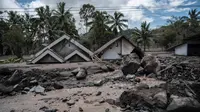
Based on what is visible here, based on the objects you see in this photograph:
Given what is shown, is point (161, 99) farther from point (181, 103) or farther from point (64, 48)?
point (64, 48)

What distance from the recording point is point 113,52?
82.4 ft

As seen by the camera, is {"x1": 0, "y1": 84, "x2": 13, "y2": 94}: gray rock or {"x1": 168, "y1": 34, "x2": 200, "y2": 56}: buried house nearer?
{"x1": 0, "y1": 84, "x2": 13, "y2": 94}: gray rock

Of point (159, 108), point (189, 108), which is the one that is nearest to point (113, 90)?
point (159, 108)

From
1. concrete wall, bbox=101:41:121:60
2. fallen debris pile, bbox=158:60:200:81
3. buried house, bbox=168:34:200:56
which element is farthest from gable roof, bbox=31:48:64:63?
buried house, bbox=168:34:200:56

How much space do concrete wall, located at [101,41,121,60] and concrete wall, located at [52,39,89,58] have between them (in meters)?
4.05

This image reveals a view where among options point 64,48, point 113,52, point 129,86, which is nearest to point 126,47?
point 113,52

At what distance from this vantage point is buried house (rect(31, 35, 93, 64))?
68.6ft

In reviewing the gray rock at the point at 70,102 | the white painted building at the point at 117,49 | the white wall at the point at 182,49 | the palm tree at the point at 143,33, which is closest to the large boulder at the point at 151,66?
the gray rock at the point at 70,102

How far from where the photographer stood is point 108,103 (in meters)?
7.29

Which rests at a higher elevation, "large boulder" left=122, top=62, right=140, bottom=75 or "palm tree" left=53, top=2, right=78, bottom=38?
"palm tree" left=53, top=2, right=78, bottom=38

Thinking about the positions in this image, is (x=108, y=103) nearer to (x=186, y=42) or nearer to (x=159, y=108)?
(x=159, y=108)

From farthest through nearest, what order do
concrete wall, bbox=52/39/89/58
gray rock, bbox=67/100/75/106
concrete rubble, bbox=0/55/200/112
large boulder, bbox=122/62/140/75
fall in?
1. concrete wall, bbox=52/39/89/58
2. large boulder, bbox=122/62/140/75
3. gray rock, bbox=67/100/75/106
4. concrete rubble, bbox=0/55/200/112

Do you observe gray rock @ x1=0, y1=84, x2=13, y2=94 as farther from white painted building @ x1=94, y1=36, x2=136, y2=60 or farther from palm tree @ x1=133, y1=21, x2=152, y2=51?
palm tree @ x1=133, y1=21, x2=152, y2=51

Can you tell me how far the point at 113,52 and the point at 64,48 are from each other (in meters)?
7.62
